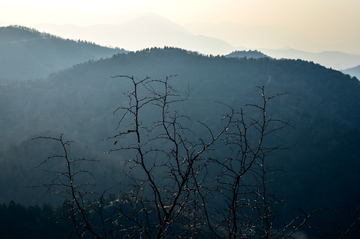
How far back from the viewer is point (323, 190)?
171 feet

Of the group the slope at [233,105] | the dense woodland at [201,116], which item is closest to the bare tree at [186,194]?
the dense woodland at [201,116]

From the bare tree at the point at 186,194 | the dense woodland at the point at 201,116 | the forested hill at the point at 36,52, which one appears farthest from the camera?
the forested hill at the point at 36,52

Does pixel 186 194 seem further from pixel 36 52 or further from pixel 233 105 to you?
pixel 36 52

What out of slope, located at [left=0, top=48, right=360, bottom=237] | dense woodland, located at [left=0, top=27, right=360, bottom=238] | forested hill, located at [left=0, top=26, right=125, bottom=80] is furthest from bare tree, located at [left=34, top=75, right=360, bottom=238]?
forested hill, located at [left=0, top=26, right=125, bottom=80]

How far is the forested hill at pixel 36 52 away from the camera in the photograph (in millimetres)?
132125

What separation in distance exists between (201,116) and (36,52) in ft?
387

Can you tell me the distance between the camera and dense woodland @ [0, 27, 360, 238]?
50.8 m

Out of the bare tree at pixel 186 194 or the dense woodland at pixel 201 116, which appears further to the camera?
the dense woodland at pixel 201 116

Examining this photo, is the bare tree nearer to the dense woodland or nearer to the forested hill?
the dense woodland

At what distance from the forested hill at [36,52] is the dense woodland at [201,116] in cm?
4855

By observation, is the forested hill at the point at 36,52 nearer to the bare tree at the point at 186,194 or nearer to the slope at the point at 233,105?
the slope at the point at 233,105

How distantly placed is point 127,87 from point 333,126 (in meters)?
57.9

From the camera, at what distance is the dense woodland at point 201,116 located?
2002 inches

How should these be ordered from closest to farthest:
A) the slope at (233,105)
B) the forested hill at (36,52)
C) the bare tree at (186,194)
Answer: the bare tree at (186,194)
the slope at (233,105)
the forested hill at (36,52)
